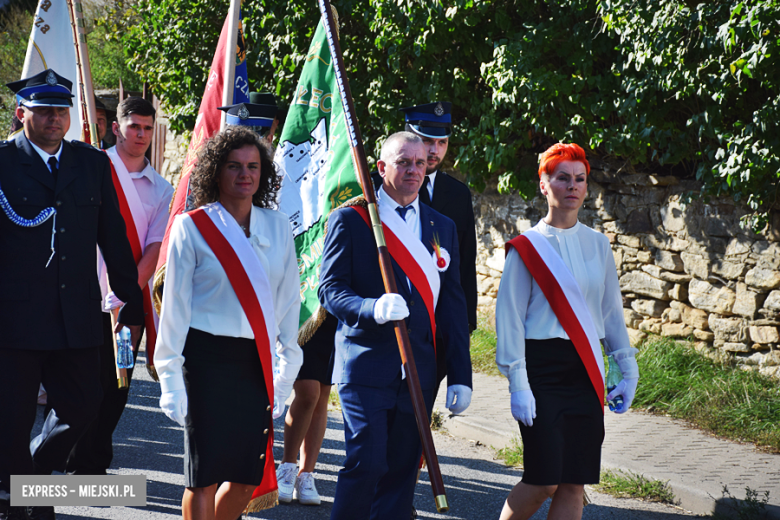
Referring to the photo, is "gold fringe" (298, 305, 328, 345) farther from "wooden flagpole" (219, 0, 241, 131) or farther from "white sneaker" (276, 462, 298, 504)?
"wooden flagpole" (219, 0, 241, 131)

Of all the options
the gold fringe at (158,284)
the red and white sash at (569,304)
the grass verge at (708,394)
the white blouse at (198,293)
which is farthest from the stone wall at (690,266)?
the gold fringe at (158,284)

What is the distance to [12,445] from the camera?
3477 millimetres

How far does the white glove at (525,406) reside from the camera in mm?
3324

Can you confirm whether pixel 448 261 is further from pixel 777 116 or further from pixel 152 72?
pixel 152 72

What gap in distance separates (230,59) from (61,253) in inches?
65.6

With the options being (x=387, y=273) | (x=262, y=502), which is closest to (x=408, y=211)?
(x=387, y=273)

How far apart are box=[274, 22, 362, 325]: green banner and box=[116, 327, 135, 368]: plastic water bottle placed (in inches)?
37.0

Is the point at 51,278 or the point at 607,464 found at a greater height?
the point at 51,278

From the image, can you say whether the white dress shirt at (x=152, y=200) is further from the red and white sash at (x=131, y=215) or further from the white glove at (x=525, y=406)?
the white glove at (x=525, y=406)

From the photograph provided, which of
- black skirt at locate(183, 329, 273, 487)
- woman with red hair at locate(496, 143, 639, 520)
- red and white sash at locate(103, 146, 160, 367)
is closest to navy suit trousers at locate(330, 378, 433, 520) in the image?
black skirt at locate(183, 329, 273, 487)

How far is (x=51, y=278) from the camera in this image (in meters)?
3.61

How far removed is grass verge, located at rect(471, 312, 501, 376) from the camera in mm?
8438

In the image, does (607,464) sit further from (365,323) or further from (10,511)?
(10,511)

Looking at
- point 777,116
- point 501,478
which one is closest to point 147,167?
point 501,478
